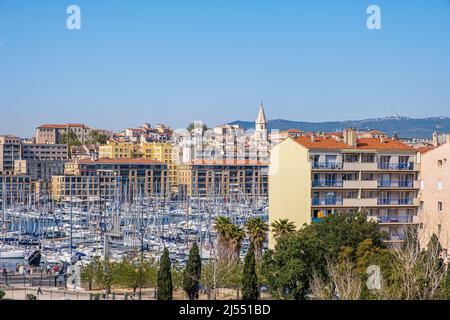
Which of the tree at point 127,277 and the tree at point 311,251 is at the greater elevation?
the tree at point 311,251

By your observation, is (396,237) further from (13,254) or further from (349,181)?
(13,254)

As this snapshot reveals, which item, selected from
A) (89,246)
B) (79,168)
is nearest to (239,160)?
(79,168)

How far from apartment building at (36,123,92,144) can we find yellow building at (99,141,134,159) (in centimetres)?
759

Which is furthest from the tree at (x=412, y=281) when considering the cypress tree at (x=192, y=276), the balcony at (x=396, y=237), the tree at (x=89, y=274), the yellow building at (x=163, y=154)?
the yellow building at (x=163, y=154)

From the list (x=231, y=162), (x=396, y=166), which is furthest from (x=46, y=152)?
(x=396, y=166)

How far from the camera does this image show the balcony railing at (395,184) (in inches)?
746

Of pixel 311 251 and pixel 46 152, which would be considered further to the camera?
pixel 46 152

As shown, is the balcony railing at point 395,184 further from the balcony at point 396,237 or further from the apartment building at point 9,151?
the apartment building at point 9,151

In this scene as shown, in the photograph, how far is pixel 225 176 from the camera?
54438 millimetres

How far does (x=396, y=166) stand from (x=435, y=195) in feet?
3.30

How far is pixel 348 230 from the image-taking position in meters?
15.7

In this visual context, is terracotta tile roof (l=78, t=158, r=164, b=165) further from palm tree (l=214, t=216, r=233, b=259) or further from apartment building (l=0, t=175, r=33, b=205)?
palm tree (l=214, t=216, r=233, b=259)
